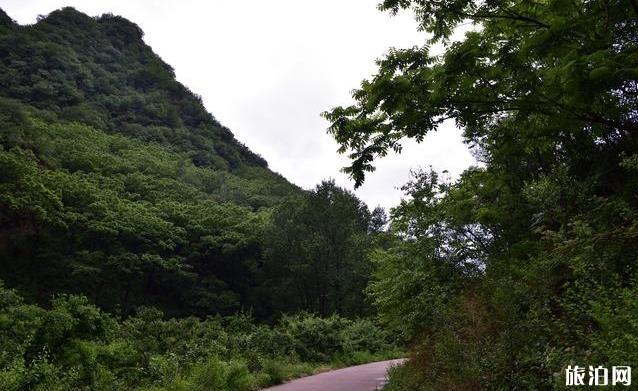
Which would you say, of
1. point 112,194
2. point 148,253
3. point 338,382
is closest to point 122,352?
point 338,382

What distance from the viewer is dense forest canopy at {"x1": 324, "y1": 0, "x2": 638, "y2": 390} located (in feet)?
17.6

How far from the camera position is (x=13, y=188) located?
106ft

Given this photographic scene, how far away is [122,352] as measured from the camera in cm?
1253

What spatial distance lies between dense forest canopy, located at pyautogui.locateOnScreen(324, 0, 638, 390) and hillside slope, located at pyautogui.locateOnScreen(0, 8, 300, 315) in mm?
27459

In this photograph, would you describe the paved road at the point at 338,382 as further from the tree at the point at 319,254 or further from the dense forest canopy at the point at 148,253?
the tree at the point at 319,254

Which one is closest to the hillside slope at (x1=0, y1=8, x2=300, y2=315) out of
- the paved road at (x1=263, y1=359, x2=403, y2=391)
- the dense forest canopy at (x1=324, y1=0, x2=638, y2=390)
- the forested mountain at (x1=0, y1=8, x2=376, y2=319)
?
the forested mountain at (x1=0, y1=8, x2=376, y2=319)

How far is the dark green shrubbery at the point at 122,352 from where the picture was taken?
31.2 ft

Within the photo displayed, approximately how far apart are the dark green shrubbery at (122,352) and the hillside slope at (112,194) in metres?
15.4

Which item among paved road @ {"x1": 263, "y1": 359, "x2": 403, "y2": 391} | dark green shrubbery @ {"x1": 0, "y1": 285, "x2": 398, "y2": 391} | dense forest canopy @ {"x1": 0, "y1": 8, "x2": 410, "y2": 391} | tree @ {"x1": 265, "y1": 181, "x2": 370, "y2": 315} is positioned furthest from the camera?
tree @ {"x1": 265, "y1": 181, "x2": 370, "y2": 315}

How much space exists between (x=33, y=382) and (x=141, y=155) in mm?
53882

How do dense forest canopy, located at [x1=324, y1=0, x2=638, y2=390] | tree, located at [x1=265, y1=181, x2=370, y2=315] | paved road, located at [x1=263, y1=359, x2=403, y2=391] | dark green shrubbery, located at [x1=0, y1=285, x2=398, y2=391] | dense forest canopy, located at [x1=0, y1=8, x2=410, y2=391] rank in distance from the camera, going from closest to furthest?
dense forest canopy, located at [x1=324, y1=0, x2=638, y2=390] < dark green shrubbery, located at [x1=0, y1=285, x2=398, y2=391] < dense forest canopy, located at [x1=0, y1=8, x2=410, y2=391] < paved road, located at [x1=263, y1=359, x2=403, y2=391] < tree, located at [x1=265, y1=181, x2=370, y2=315]

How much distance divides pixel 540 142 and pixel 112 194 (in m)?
41.6

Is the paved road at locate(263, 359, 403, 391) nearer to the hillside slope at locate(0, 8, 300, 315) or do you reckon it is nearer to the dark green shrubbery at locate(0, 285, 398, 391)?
the dark green shrubbery at locate(0, 285, 398, 391)

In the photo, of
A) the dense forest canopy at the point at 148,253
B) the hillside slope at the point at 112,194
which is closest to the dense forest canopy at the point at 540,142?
the dense forest canopy at the point at 148,253
